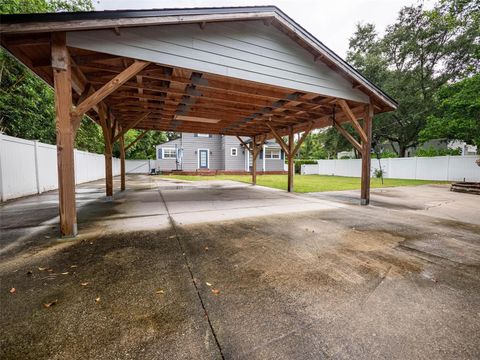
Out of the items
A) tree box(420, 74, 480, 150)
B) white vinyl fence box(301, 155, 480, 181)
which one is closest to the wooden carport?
tree box(420, 74, 480, 150)

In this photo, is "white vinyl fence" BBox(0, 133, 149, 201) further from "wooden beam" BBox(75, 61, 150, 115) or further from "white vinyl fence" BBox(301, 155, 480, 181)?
"white vinyl fence" BBox(301, 155, 480, 181)

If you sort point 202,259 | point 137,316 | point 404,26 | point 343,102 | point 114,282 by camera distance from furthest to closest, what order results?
point 404,26 → point 343,102 → point 202,259 → point 114,282 → point 137,316

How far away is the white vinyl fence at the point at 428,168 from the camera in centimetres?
1364

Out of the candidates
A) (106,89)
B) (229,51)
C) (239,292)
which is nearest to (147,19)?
(106,89)

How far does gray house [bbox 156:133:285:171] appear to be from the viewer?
71.3 feet

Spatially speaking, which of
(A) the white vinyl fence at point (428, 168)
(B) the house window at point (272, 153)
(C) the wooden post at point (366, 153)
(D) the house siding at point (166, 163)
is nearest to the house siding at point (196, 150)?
(D) the house siding at point (166, 163)

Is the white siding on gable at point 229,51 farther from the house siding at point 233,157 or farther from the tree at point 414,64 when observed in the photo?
the tree at point 414,64

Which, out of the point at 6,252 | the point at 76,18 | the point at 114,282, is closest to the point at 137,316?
the point at 114,282

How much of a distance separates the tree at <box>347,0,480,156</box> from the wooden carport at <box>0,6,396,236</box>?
15224 millimetres

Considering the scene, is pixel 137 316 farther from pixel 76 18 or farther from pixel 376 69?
pixel 376 69

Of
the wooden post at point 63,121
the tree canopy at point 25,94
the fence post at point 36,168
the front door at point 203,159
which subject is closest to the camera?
the wooden post at point 63,121

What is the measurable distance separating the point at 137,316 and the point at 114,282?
0.69m

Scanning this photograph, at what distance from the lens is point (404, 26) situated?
18.1 meters

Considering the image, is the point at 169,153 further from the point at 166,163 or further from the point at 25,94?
the point at 25,94
